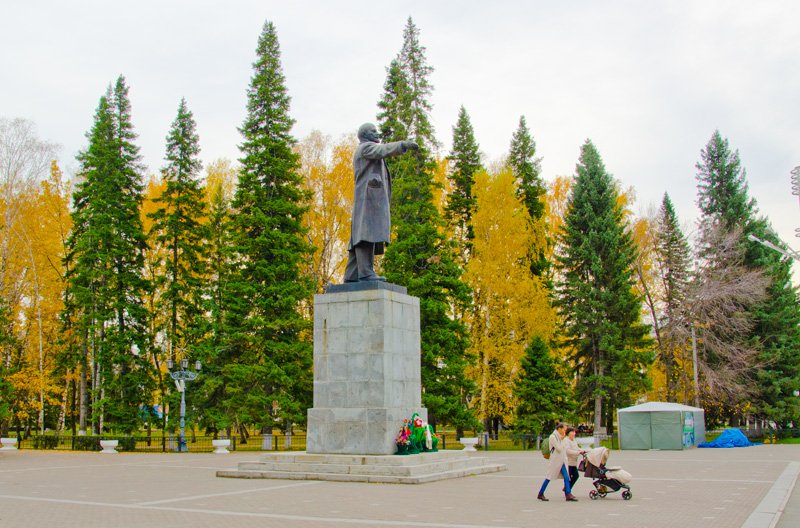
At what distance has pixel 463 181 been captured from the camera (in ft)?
116

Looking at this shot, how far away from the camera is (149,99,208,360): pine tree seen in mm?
31094

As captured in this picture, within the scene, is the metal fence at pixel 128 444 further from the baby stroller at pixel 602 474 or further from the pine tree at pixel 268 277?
the baby stroller at pixel 602 474

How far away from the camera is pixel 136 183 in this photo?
33.6 meters

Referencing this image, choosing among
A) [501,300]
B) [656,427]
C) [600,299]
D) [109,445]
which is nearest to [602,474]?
[656,427]

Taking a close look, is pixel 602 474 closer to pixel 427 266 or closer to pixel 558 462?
pixel 558 462

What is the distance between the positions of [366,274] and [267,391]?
15.8 m

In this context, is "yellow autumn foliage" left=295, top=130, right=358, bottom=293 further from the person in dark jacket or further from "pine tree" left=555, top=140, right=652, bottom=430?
the person in dark jacket

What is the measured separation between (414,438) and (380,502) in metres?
3.75

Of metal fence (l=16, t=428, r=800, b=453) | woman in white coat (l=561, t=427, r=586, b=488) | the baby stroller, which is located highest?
woman in white coat (l=561, t=427, r=586, b=488)

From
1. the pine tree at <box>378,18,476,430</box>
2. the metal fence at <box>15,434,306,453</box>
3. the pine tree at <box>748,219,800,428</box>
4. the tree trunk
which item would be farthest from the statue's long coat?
the pine tree at <box>748,219,800,428</box>

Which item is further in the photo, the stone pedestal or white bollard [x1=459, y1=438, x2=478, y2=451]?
white bollard [x1=459, y1=438, x2=478, y2=451]

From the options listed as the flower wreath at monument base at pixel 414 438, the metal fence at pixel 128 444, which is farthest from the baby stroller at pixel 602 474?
the metal fence at pixel 128 444

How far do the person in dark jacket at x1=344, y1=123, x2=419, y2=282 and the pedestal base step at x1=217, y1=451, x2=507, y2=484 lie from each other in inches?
153

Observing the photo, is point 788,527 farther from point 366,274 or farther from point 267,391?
point 267,391
